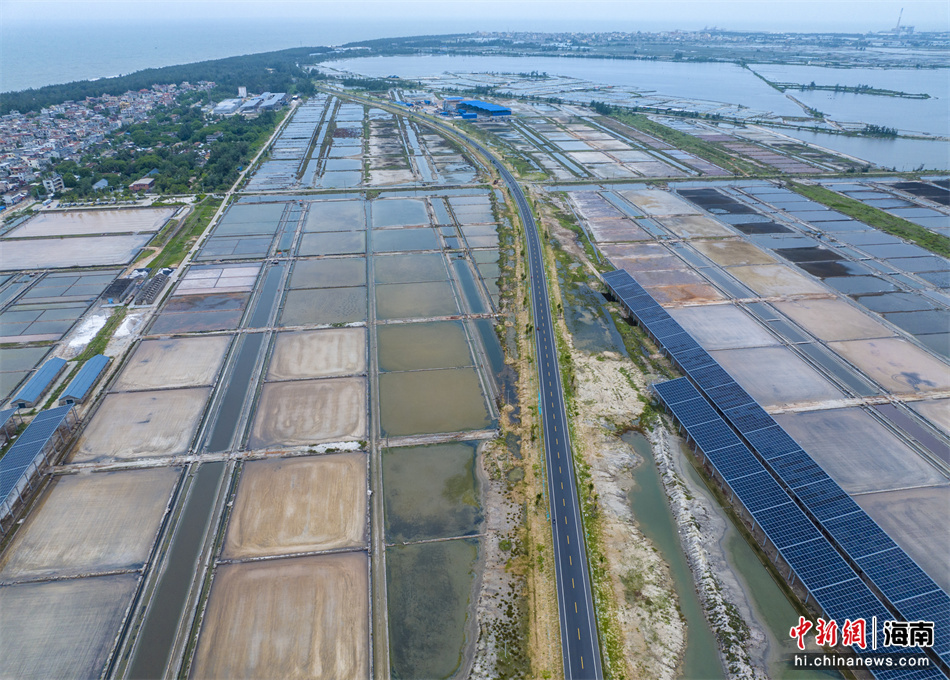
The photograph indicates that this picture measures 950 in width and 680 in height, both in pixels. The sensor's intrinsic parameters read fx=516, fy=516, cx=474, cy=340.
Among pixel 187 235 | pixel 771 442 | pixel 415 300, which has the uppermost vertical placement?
pixel 187 235

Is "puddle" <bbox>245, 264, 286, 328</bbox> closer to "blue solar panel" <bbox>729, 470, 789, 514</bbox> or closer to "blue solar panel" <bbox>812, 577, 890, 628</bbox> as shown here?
"blue solar panel" <bbox>729, 470, 789, 514</bbox>

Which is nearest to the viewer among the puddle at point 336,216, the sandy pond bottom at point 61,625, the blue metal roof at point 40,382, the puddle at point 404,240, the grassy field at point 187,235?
the sandy pond bottom at point 61,625

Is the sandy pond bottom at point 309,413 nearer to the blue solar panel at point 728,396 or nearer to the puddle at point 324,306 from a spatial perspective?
the puddle at point 324,306

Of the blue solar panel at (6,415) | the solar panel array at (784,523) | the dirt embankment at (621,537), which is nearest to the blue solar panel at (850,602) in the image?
the solar panel array at (784,523)

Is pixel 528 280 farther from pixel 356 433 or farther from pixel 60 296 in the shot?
pixel 60 296

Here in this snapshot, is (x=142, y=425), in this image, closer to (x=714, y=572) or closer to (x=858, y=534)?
(x=714, y=572)

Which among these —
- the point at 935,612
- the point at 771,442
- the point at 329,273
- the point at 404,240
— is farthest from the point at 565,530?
the point at 404,240

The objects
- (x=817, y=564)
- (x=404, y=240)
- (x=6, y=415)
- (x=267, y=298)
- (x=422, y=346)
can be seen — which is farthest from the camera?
(x=404, y=240)
